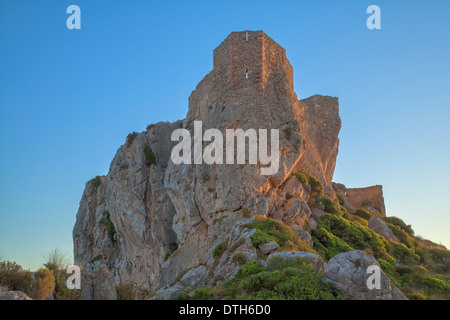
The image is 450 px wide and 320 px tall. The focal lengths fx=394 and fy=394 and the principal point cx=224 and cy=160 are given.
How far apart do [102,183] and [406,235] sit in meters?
37.3

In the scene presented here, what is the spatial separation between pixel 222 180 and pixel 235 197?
165 cm

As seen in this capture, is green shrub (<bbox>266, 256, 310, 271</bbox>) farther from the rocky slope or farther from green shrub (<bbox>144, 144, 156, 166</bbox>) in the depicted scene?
green shrub (<bbox>144, 144, 156, 166</bbox>)

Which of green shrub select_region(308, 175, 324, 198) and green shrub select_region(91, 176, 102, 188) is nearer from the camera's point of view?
green shrub select_region(308, 175, 324, 198)

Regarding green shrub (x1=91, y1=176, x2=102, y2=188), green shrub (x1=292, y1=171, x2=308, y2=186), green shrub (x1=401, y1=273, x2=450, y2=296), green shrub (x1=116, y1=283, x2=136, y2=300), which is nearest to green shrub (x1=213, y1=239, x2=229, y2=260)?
green shrub (x1=116, y1=283, x2=136, y2=300)

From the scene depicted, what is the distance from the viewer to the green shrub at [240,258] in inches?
722

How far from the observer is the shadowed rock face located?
80.8 feet

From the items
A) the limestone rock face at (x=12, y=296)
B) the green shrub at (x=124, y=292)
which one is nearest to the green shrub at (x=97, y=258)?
the green shrub at (x=124, y=292)

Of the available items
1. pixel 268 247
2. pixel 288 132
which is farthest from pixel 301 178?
pixel 268 247

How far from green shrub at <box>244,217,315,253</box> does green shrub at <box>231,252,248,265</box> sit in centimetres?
123

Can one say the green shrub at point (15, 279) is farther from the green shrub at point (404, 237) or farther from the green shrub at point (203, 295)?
the green shrub at point (404, 237)

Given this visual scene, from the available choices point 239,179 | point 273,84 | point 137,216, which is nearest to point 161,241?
point 137,216

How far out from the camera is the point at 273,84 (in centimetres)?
2802
